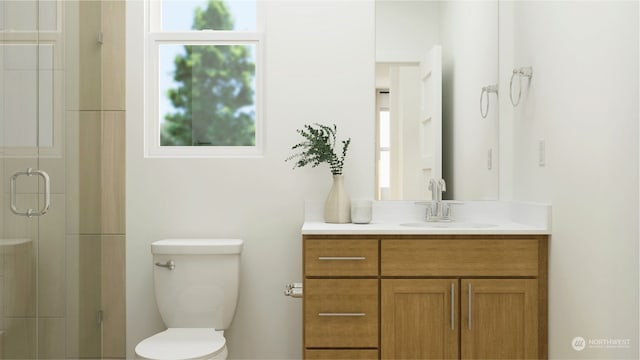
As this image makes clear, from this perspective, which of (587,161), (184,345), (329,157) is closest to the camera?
(587,161)

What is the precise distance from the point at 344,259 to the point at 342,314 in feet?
0.70

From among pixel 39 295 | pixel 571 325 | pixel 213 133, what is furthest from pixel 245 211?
pixel 571 325

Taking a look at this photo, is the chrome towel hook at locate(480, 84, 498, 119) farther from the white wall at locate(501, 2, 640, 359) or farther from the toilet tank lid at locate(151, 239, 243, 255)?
the toilet tank lid at locate(151, 239, 243, 255)

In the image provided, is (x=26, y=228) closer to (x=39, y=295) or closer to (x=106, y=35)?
(x=39, y=295)

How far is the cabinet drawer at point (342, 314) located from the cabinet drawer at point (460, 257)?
0.13 meters

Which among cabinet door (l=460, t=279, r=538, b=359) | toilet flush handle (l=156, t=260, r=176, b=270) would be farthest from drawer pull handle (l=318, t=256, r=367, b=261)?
toilet flush handle (l=156, t=260, r=176, b=270)

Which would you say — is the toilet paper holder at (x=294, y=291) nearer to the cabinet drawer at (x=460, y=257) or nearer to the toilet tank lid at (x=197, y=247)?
the toilet tank lid at (x=197, y=247)

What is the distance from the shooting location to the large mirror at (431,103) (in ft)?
8.73

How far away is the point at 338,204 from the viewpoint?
2.52m

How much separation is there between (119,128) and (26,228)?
33.0 inches

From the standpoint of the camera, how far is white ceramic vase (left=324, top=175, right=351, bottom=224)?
251cm

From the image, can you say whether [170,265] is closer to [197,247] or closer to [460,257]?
[197,247]

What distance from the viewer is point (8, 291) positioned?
1876 millimetres

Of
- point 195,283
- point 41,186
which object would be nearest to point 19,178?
point 41,186
